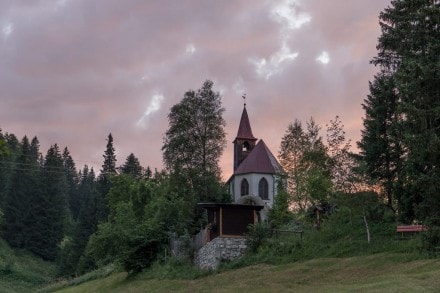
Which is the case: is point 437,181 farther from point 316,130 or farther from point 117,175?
point 117,175

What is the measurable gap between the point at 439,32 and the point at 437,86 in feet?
10.3

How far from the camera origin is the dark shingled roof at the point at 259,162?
5978cm

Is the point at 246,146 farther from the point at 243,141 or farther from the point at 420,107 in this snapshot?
the point at 420,107

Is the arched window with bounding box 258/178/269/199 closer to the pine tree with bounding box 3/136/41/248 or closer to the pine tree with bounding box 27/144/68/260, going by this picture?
the pine tree with bounding box 27/144/68/260

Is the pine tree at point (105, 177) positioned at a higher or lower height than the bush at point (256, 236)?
higher

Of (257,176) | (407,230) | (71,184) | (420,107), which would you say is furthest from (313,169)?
(71,184)

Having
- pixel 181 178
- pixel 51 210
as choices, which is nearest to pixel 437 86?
pixel 181 178

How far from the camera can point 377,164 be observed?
92.8 feet

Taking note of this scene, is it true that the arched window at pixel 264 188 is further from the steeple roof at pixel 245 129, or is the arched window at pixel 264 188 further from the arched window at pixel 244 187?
the steeple roof at pixel 245 129

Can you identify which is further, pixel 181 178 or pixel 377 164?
pixel 181 178

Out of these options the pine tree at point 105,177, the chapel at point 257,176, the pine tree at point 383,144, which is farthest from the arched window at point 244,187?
the pine tree at point 383,144

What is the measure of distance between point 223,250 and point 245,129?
122 feet

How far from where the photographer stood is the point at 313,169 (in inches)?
1560

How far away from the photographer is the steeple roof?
65938mm
